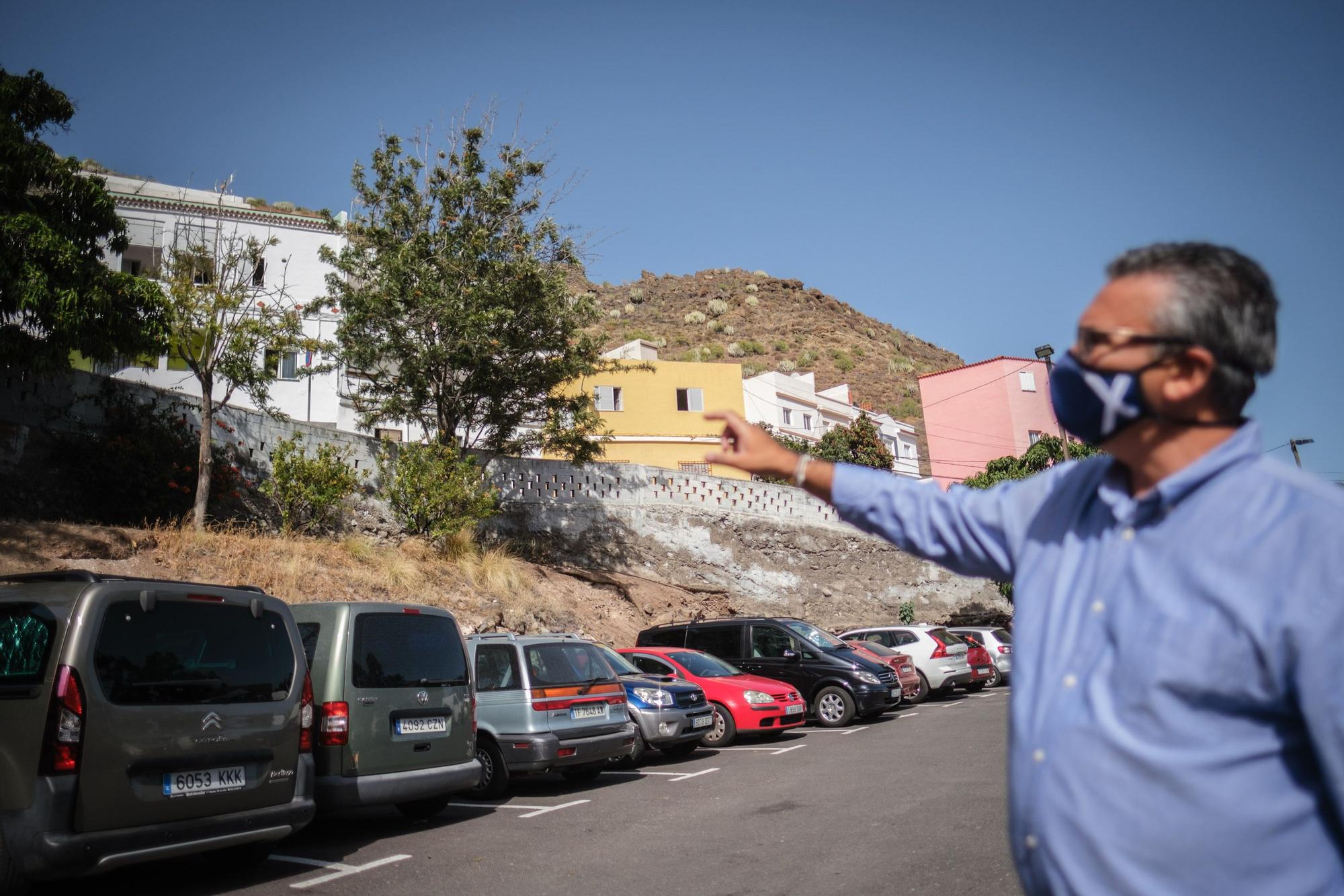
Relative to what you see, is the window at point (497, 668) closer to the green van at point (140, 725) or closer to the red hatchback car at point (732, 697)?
the green van at point (140, 725)

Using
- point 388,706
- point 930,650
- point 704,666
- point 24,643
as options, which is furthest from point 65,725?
point 930,650

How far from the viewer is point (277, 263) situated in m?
33.0

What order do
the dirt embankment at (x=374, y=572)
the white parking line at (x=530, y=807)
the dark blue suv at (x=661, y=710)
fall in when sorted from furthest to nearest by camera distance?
the dirt embankment at (x=374, y=572)
the dark blue suv at (x=661, y=710)
the white parking line at (x=530, y=807)

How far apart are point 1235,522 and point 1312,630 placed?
0.70 feet

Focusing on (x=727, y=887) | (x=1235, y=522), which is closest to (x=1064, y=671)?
(x=1235, y=522)

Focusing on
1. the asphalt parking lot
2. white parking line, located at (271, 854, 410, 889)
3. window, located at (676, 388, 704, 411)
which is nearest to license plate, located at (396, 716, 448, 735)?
the asphalt parking lot

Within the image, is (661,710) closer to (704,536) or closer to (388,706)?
(388,706)

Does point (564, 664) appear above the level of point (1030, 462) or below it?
below

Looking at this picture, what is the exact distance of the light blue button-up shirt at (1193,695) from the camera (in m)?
1.45

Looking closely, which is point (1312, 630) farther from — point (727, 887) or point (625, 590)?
point (625, 590)

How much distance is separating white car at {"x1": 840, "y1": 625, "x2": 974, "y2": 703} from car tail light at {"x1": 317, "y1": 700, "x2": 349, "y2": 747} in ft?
47.6

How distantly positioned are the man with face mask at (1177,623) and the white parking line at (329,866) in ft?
19.1

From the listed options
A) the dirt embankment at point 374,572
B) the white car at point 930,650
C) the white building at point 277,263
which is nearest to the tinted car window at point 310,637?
the dirt embankment at point 374,572

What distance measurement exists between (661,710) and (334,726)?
5709 millimetres
